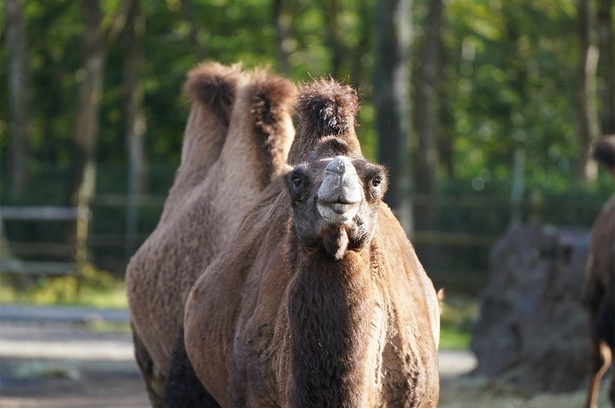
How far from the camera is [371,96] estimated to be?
27.2 meters

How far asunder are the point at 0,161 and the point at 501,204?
15.6 m

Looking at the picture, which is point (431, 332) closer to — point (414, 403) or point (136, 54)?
point (414, 403)

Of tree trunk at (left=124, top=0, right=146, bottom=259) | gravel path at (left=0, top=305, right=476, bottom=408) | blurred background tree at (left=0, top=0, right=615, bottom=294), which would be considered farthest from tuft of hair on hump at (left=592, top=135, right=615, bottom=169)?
tree trunk at (left=124, top=0, right=146, bottom=259)

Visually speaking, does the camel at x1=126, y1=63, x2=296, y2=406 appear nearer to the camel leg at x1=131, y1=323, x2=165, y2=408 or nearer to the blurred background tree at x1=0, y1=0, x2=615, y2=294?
the camel leg at x1=131, y1=323, x2=165, y2=408

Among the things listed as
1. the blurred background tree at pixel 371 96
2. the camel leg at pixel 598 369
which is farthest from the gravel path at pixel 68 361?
the blurred background tree at pixel 371 96

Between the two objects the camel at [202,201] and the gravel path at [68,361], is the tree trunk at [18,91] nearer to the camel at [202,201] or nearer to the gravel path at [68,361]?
the gravel path at [68,361]

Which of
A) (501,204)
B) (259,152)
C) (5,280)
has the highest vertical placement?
(259,152)

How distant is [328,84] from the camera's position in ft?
17.1

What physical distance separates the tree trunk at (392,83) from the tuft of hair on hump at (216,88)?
8.25 meters

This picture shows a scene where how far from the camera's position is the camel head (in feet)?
13.5

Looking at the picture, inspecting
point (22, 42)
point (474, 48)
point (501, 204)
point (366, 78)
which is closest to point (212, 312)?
point (501, 204)

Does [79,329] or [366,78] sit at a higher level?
[366,78]

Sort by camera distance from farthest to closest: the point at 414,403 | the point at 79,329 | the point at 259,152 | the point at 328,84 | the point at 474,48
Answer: the point at 474,48 < the point at 79,329 < the point at 259,152 < the point at 328,84 < the point at 414,403

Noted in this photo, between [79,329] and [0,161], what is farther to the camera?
[0,161]
